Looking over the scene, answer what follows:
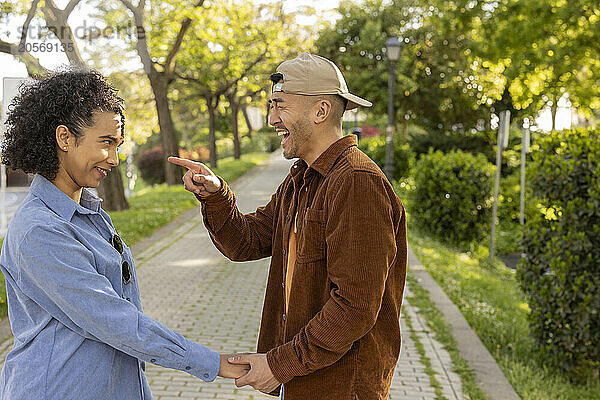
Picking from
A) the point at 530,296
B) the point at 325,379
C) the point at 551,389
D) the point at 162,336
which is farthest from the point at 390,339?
the point at 530,296

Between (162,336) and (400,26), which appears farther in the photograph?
(400,26)

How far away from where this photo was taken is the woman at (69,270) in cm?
179

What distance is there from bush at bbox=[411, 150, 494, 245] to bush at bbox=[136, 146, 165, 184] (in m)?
22.4

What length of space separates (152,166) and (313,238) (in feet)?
107

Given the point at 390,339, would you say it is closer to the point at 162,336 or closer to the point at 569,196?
the point at 162,336

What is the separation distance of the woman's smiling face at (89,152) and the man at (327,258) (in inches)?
15.2

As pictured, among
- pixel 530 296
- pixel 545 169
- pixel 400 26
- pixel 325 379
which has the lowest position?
pixel 530 296

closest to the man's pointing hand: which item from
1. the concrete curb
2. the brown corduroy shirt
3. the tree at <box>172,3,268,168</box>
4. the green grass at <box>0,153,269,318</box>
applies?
the brown corduroy shirt

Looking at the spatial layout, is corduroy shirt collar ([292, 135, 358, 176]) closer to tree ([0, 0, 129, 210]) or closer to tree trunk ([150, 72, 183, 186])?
tree ([0, 0, 129, 210])

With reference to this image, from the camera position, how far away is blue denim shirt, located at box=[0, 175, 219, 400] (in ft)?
5.83

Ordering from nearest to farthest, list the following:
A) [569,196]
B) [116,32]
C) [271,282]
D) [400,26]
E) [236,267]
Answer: [271,282], [569,196], [236,267], [116,32], [400,26]

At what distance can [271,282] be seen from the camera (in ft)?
8.19

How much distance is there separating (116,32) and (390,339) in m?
13.9

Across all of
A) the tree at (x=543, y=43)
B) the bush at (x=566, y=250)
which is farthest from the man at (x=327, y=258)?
the tree at (x=543, y=43)
